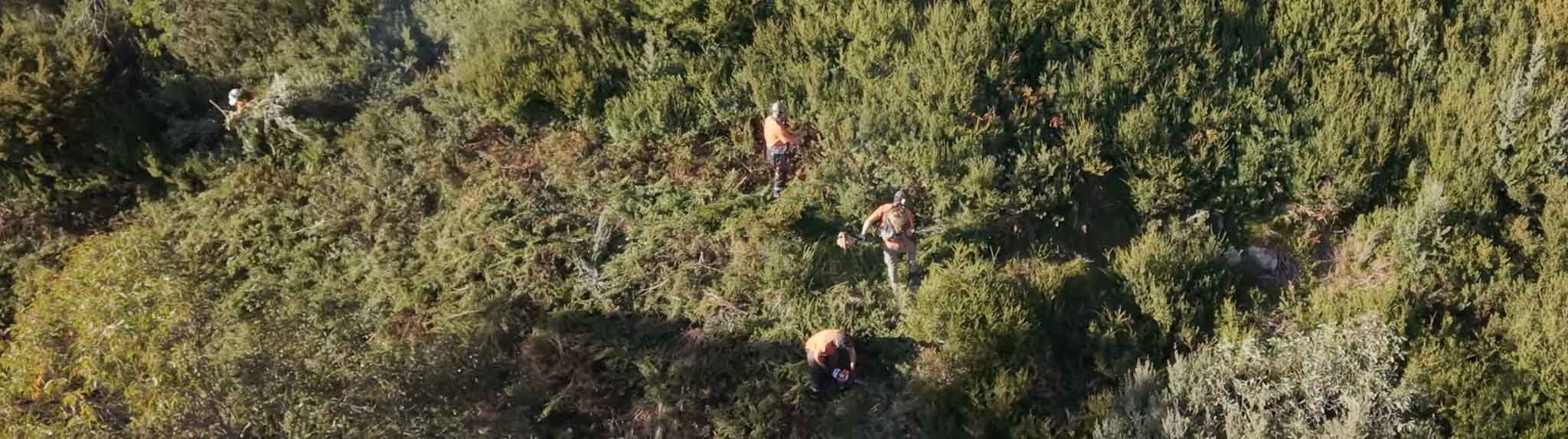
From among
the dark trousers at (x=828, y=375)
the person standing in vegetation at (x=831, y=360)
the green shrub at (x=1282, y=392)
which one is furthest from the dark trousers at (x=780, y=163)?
the green shrub at (x=1282, y=392)

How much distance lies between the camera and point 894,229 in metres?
8.57

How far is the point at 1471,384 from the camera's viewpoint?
7504 millimetres

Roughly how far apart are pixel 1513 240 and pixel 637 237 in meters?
7.78

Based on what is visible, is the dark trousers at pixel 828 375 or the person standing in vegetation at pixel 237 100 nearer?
the dark trousers at pixel 828 375

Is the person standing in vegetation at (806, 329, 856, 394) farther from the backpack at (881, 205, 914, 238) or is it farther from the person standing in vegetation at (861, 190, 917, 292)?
the backpack at (881, 205, 914, 238)

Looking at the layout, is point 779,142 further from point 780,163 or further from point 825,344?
point 825,344

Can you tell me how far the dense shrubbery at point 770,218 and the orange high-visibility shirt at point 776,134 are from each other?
0.45 meters

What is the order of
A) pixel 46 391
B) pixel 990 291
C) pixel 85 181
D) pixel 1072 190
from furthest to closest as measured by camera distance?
1. pixel 85 181
2. pixel 1072 190
3. pixel 990 291
4. pixel 46 391

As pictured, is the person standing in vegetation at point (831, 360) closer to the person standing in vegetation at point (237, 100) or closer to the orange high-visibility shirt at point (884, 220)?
the orange high-visibility shirt at point (884, 220)

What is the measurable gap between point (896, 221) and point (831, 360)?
1339mm

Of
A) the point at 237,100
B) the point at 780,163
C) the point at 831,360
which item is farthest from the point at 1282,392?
the point at 237,100

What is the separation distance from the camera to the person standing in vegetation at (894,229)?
859 centimetres

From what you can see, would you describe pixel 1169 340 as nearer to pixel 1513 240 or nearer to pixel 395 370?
pixel 1513 240

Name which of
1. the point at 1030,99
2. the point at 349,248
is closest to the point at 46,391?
the point at 349,248
